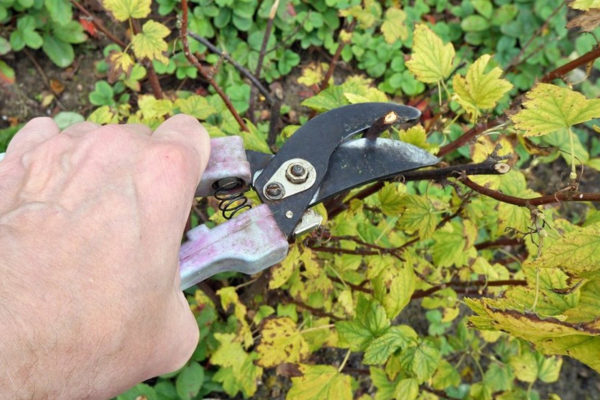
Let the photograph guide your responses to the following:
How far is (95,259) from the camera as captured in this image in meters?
0.90

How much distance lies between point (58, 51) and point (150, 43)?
1.17m

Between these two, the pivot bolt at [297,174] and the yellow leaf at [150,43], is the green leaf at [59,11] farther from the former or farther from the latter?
the pivot bolt at [297,174]

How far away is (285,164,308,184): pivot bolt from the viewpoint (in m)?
1.18

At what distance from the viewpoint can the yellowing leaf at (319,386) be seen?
1404 mm

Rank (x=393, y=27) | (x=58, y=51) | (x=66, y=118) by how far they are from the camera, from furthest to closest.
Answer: (x=58, y=51) → (x=66, y=118) → (x=393, y=27)

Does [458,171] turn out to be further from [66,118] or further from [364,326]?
[66,118]

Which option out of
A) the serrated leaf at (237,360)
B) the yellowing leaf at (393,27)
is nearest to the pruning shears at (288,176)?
the serrated leaf at (237,360)

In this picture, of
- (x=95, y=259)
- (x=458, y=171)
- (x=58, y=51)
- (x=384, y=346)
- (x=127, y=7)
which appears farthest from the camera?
(x=58, y=51)

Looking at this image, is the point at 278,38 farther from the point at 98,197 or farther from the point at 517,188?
the point at 98,197

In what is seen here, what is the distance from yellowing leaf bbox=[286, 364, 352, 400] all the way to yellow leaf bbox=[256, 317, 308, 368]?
0.63 ft

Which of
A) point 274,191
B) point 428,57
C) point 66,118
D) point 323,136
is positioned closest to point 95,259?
point 274,191

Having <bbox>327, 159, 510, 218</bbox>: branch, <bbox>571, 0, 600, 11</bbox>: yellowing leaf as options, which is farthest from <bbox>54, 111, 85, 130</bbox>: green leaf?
<bbox>571, 0, 600, 11</bbox>: yellowing leaf

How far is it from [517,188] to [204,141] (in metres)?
0.84

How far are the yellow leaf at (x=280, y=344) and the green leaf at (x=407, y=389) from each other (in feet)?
1.09
